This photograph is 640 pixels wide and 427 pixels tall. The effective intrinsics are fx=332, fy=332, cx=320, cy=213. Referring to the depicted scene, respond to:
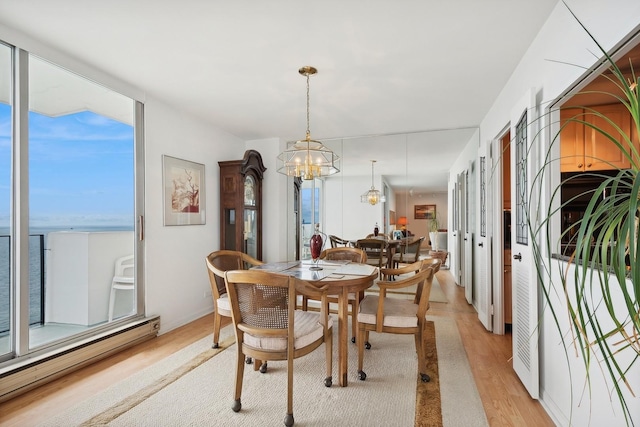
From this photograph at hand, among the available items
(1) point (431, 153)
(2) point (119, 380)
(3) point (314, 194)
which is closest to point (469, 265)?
(1) point (431, 153)

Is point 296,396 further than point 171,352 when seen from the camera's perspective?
No

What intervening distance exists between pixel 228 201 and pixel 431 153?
3077 mm

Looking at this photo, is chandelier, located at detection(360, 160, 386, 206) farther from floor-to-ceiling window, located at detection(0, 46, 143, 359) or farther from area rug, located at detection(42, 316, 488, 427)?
floor-to-ceiling window, located at detection(0, 46, 143, 359)

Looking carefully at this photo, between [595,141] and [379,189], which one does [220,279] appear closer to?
[379,189]

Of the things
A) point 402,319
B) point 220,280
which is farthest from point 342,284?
point 220,280

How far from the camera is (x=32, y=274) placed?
2449 mm

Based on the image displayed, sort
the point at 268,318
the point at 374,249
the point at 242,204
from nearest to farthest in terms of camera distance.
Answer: the point at 268,318
the point at 374,249
the point at 242,204

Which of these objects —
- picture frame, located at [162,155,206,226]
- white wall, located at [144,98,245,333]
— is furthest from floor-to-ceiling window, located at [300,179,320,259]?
picture frame, located at [162,155,206,226]

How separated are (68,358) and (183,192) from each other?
1910mm

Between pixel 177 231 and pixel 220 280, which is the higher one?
pixel 177 231

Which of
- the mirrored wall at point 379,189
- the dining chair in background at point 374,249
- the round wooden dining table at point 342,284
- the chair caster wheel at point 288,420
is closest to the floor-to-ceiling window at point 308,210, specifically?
the mirrored wall at point 379,189

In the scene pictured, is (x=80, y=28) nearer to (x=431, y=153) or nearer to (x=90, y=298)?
(x=90, y=298)

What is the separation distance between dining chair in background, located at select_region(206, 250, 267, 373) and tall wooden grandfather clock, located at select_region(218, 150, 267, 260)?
3.02 feet

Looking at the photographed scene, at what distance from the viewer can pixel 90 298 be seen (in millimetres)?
2986
